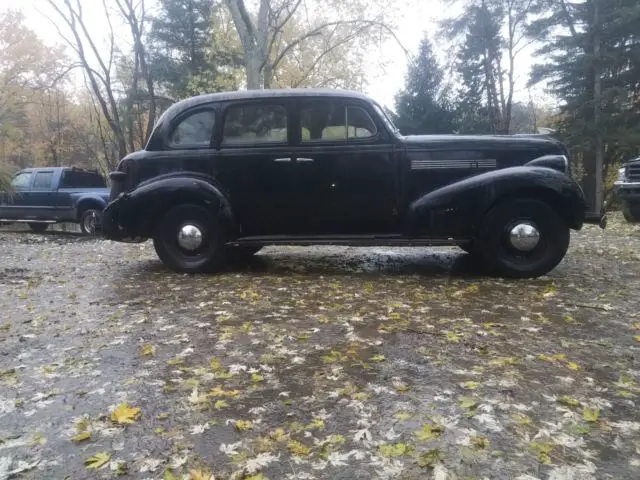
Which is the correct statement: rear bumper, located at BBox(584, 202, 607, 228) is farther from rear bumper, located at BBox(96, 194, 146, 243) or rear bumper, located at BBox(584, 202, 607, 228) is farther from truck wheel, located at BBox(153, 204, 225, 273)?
rear bumper, located at BBox(96, 194, 146, 243)

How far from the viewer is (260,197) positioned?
589 cm

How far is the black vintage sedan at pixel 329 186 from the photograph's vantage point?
5594 mm

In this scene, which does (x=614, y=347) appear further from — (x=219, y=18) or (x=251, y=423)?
(x=219, y=18)

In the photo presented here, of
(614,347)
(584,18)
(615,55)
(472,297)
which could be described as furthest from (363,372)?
(584,18)

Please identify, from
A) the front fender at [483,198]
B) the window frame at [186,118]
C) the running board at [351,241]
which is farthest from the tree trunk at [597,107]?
the window frame at [186,118]

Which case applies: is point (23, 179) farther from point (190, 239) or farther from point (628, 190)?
point (628, 190)

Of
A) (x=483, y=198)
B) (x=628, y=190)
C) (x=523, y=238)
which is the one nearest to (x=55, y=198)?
(x=483, y=198)

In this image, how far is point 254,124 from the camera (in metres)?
5.93

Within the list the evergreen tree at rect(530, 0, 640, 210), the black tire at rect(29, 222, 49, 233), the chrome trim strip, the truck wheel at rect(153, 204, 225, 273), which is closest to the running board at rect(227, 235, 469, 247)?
the truck wheel at rect(153, 204, 225, 273)

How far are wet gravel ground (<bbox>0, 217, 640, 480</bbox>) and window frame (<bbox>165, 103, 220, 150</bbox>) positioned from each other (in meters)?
1.67

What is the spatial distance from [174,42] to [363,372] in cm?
2454

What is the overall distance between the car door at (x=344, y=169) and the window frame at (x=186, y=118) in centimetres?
104

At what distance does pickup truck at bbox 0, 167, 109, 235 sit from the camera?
12.5 m

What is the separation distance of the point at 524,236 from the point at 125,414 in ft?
15.1
